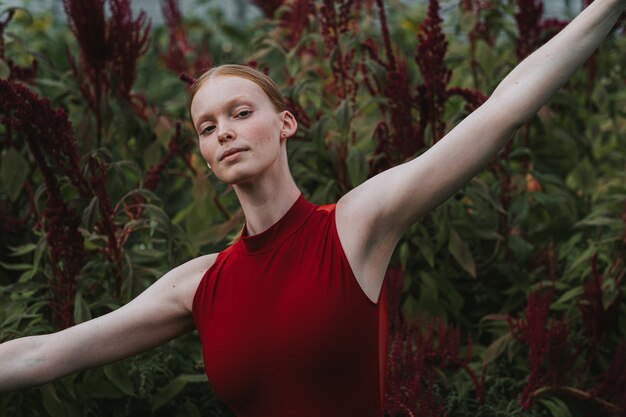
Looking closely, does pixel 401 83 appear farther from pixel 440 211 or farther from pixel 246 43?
pixel 246 43

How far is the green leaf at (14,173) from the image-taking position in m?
3.38

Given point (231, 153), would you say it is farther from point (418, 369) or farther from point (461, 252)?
point (461, 252)

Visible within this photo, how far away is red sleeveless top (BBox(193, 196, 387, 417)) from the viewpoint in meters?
2.01

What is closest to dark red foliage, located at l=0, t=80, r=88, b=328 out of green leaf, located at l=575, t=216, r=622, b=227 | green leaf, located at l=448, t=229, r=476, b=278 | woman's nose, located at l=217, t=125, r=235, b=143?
woman's nose, located at l=217, t=125, r=235, b=143

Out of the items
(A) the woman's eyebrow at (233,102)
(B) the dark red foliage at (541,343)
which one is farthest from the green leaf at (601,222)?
(A) the woman's eyebrow at (233,102)

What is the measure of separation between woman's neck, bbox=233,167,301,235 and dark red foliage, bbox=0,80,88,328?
0.80 m

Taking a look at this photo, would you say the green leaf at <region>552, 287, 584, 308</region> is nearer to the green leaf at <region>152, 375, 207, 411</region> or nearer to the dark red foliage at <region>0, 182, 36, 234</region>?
the green leaf at <region>152, 375, 207, 411</region>

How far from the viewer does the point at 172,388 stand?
2.96 m

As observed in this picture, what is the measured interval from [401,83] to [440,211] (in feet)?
1.35

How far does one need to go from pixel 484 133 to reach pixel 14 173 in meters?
1.93

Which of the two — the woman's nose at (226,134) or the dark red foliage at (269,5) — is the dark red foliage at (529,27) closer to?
the dark red foliage at (269,5)

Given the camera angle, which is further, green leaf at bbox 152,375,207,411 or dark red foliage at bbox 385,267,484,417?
green leaf at bbox 152,375,207,411

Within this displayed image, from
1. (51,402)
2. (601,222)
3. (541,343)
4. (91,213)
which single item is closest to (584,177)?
(601,222)

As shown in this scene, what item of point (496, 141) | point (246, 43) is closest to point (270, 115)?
point (496, 141)
